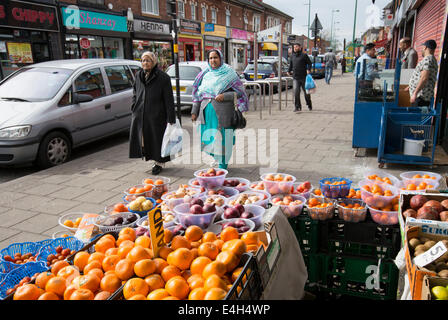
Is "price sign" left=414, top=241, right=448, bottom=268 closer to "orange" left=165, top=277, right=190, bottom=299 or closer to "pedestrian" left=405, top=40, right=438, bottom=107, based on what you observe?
"orange" left=165, top=277, right=190, bottom=299

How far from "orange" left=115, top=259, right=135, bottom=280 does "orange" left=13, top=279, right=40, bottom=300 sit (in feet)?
1.35

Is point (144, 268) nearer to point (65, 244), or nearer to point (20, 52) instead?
point (65, 244)

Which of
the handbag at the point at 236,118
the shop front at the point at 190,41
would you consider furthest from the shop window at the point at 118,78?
the shop front at the point at 190,41

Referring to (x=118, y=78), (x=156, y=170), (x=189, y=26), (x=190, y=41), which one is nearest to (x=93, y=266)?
(x=156, y=170)

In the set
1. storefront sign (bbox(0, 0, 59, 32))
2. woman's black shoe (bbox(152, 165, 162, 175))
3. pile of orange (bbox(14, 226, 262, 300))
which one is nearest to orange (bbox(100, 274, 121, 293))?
pile of orange (bbox(14, 226, 262, 300))

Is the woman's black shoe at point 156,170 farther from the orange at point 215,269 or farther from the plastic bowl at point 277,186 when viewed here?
the orange at point 215,269

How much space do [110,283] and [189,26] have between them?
88.7 feet

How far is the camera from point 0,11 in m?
13.4

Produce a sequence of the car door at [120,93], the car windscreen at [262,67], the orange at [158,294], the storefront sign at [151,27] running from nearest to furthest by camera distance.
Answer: the orange at [158,294]
the car door at [120,93]
the car windscreen at [262,67]
the storefront sign at [151,27]

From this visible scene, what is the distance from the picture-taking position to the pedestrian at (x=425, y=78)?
621 centimetres

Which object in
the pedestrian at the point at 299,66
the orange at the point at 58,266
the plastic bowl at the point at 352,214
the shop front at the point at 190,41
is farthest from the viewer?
the shop front at the point at 190,41
